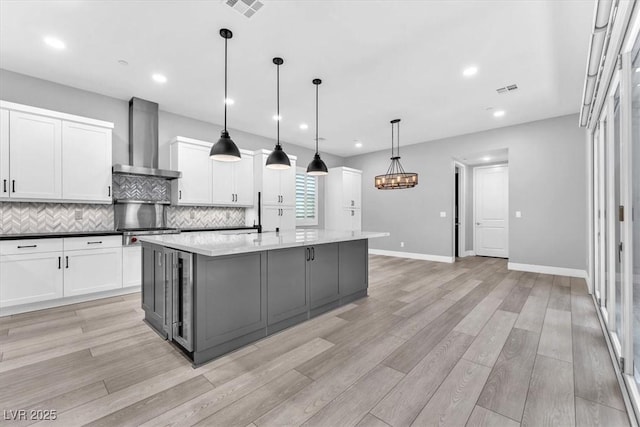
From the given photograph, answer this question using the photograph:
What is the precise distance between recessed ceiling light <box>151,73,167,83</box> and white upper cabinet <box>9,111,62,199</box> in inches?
50.6

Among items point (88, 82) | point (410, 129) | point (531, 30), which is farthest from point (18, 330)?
point (410, 129)

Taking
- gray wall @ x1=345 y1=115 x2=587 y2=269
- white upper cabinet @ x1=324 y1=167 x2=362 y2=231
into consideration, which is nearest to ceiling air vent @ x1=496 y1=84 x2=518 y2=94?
gray wall @ x1=345 y1=115 x2=587 y2=269

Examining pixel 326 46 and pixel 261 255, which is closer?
pixel 261 255

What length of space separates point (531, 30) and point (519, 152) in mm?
3385

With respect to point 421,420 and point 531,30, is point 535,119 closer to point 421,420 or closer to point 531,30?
point 531,30

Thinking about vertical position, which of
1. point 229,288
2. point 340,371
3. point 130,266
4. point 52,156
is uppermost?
point 52,156

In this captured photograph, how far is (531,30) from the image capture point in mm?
2686

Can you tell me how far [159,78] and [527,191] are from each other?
21.4 feet

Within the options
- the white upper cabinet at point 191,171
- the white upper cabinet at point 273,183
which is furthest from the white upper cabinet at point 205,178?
the white upper cabinet at point 273,183

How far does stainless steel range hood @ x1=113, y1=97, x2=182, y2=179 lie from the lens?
167 inches

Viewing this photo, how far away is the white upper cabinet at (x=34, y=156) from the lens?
323 cm

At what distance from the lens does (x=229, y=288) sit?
89.0 inches

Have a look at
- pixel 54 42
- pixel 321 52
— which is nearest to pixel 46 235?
pixel 54 42

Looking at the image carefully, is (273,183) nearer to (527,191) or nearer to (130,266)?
(130,266)
